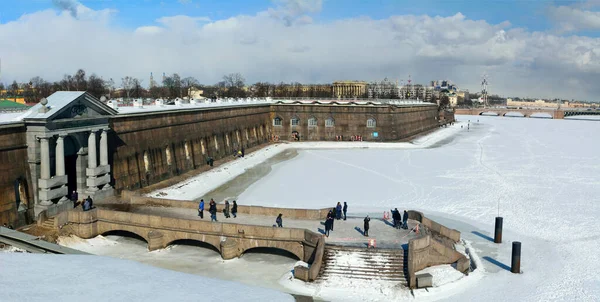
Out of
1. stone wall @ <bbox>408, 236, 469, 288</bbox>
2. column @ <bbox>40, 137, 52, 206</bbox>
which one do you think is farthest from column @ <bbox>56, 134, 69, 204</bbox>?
stone wall @ <bbox>408, 236, 469, 288</bbox>

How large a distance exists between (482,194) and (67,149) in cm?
3058

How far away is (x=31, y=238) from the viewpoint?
24344 millimetres

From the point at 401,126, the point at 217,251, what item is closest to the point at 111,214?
the point at 217,251

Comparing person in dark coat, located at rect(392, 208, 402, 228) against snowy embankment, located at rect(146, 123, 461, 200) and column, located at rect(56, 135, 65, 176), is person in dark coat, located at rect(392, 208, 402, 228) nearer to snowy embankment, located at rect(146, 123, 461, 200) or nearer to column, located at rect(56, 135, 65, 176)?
snowy embankment, located at rect(146, 123, 461, 200)

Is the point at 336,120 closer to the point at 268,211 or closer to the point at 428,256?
the point at 268,211

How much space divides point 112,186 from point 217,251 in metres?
13.8

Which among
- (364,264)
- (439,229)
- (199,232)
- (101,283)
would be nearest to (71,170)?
(199,232)

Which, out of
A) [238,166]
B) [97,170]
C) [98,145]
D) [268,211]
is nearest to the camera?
[268,211]

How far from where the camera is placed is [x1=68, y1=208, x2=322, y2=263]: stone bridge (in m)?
25.6

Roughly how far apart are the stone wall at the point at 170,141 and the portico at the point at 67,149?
3661 millimetres

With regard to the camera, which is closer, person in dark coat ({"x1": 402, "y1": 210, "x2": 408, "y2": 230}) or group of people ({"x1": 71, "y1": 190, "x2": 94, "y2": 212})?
person in dark coat ({"x1": 402, "y1": 210, "x2": 408, "y2": 230})

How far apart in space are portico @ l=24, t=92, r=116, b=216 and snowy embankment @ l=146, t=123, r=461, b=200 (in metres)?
6.07

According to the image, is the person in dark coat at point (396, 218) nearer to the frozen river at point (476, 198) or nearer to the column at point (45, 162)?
the frozen river at point (476, 198)

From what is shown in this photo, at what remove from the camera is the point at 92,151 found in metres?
33.4
